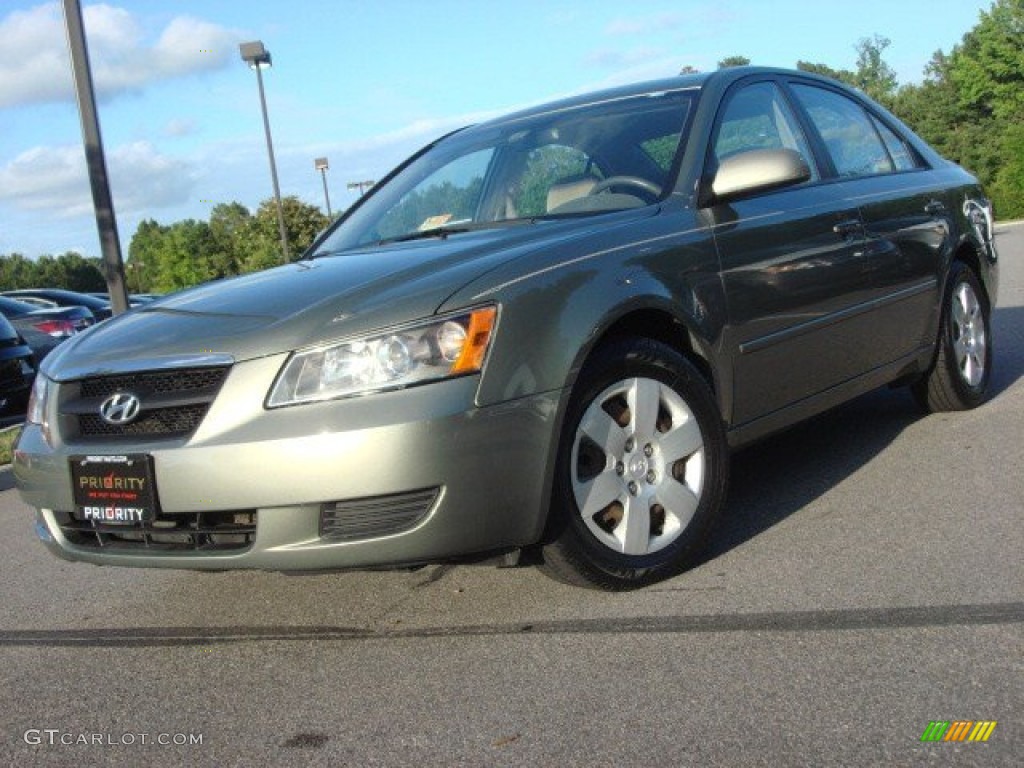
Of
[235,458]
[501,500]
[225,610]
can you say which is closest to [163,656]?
[225,610]

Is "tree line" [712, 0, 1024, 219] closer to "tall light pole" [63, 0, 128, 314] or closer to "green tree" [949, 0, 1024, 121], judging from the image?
"green tree" [949, 0, 1024, 121]

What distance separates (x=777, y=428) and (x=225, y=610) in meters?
2.04

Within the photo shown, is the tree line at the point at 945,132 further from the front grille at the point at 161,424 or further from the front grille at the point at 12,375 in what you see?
the front grille at the point at 161,424

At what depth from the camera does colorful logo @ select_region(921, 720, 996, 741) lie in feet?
7.95

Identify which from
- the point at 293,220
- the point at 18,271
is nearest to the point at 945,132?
the point at 293,220

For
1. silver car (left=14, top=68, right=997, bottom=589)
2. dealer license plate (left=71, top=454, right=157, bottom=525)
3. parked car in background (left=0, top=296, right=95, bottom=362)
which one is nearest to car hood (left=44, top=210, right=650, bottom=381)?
silver car (left=14, top=68, right=997, bottom=589)

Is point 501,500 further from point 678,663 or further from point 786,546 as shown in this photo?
point 786,546

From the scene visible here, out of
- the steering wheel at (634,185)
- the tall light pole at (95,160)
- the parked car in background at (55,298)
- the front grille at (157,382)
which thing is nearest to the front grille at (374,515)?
the front grille at (157,382)

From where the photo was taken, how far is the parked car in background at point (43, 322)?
13578 mm

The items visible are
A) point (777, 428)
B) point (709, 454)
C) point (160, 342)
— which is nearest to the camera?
point (160, 342)

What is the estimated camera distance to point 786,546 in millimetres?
3855

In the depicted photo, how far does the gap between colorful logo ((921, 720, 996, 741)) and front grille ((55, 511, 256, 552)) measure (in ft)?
5.71

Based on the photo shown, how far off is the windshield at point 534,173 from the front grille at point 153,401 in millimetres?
1320

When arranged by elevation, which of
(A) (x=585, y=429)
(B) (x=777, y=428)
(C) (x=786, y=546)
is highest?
(A) (x=585, y=429)
